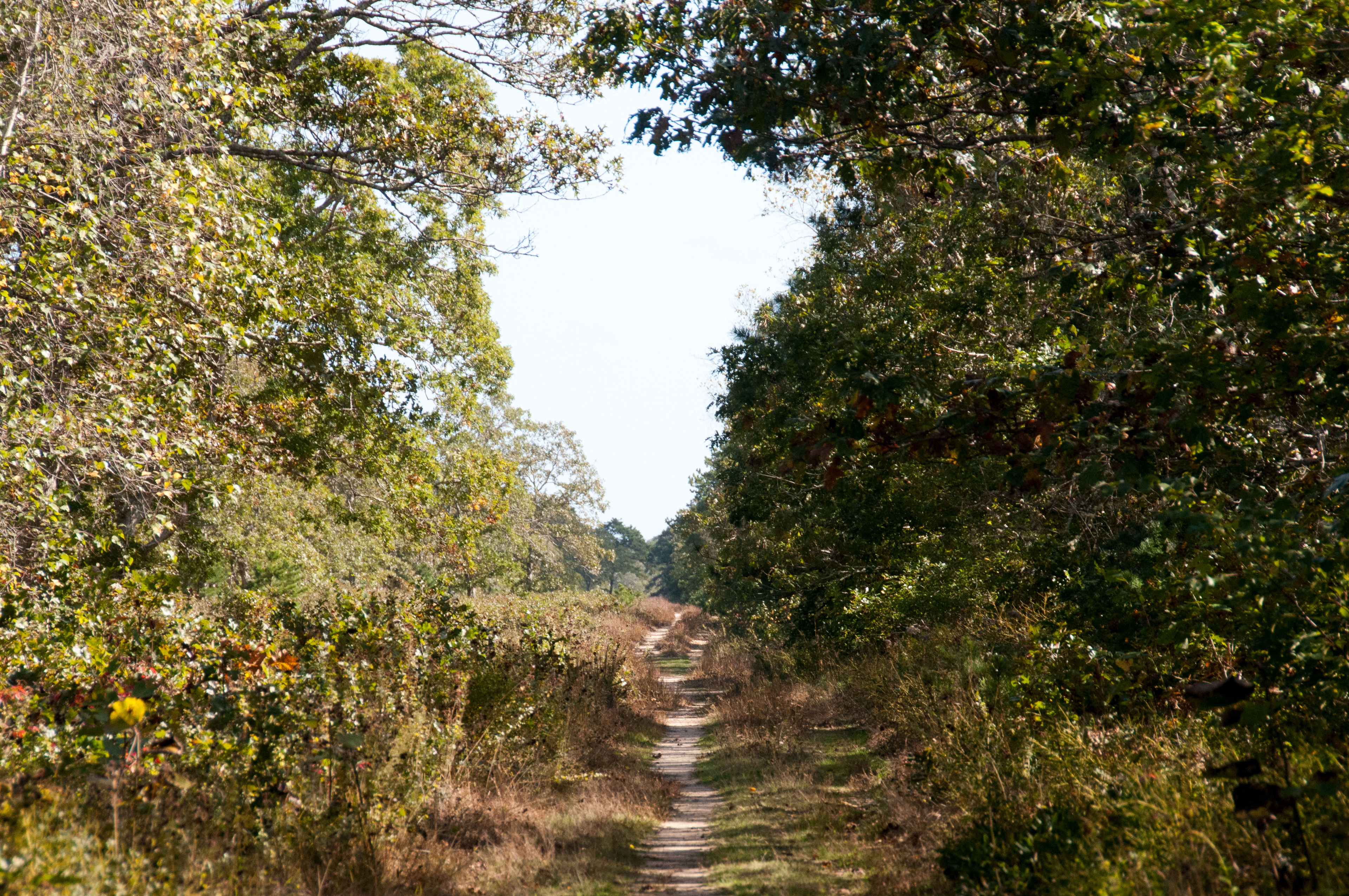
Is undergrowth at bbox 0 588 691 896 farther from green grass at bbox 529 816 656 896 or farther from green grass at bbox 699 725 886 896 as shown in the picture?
green grass at bbox 699 725 886 896

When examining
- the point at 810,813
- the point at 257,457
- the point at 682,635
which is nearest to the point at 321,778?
the point at 810,813

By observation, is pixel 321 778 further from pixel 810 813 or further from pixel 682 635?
pixel 682 635

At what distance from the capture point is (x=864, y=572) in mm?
15930

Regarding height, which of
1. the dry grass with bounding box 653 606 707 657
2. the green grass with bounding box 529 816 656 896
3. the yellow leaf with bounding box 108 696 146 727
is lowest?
the dry grass with bounding box 653 606 707 657

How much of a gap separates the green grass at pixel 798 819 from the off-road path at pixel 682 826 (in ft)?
0.58

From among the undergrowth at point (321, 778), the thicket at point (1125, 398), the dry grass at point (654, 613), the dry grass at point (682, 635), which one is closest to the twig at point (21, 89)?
the undergrowth at point (321, 778)

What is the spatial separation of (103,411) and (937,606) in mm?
10642

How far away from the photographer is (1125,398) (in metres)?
5.40

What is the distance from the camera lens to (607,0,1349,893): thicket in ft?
15.4

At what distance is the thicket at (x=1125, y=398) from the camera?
4688 mm

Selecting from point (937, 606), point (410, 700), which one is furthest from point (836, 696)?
point (410, 700)

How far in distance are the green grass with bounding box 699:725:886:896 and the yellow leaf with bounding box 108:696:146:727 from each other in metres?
4.59

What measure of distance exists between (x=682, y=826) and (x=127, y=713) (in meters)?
6.49

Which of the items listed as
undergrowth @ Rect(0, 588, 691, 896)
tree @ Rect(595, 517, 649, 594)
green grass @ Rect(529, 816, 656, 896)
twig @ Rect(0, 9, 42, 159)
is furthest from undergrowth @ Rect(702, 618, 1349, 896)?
tree @ Rect(595, 517, 649, 594)
